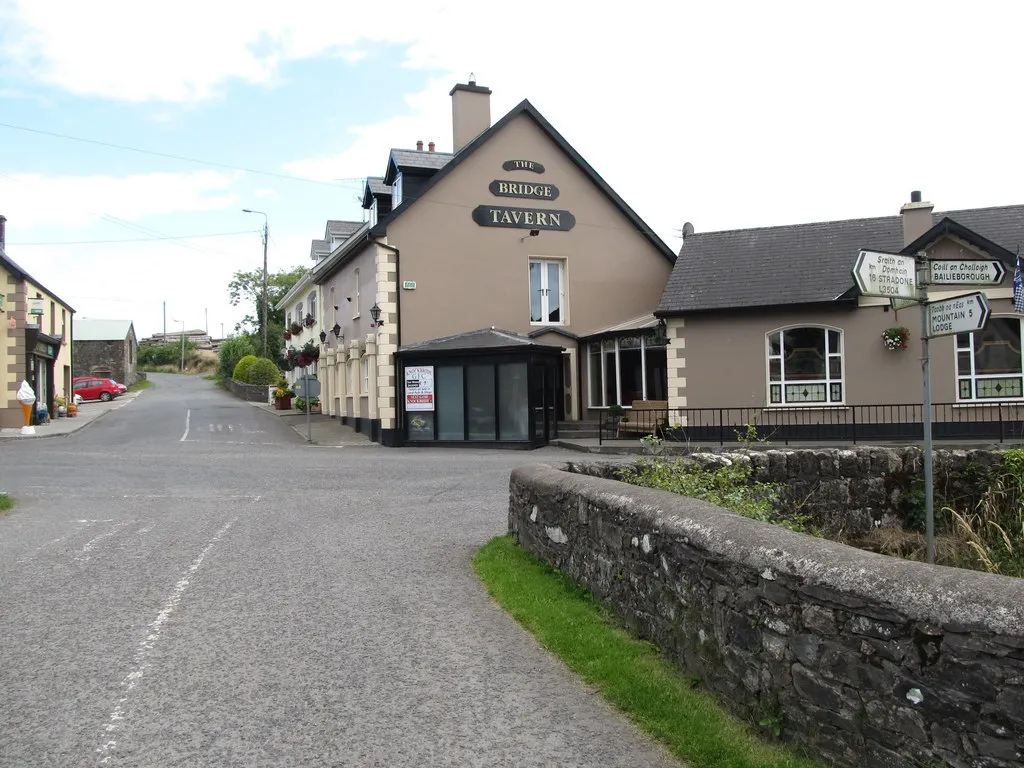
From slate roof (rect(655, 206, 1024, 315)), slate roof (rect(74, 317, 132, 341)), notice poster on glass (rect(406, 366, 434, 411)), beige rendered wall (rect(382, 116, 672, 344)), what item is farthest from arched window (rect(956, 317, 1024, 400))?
slate roof (rect(74, 317, 132, 341))

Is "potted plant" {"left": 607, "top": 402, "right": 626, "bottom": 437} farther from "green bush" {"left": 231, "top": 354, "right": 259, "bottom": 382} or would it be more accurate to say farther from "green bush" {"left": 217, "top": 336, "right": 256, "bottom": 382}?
"green bush" {"left": 217, "top": 336, "right": 256, "bottom": 382}

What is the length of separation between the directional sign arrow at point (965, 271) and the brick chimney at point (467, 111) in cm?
2233

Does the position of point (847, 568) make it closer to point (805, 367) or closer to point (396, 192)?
point (805, 367)

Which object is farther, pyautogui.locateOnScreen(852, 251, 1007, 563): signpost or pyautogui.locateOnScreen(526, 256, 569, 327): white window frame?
pyautogui.locateOnScreen(526, 256, 569, 327): white window frame

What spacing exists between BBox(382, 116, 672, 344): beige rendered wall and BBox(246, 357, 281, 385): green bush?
28628 mm

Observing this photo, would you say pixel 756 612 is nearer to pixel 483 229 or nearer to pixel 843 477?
pixel 843 477

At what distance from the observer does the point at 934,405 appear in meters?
21.4

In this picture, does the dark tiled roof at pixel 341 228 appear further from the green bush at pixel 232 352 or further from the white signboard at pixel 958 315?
the white signboard at pixel 958 315

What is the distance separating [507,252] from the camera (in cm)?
2622

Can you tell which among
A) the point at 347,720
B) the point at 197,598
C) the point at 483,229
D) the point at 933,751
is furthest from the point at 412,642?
the point at 483,229

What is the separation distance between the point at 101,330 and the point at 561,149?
182 ft

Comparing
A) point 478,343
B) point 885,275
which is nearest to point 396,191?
point 478,343

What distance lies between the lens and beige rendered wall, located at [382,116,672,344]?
25.2 m

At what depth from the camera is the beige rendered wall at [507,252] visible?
25.2 meters
